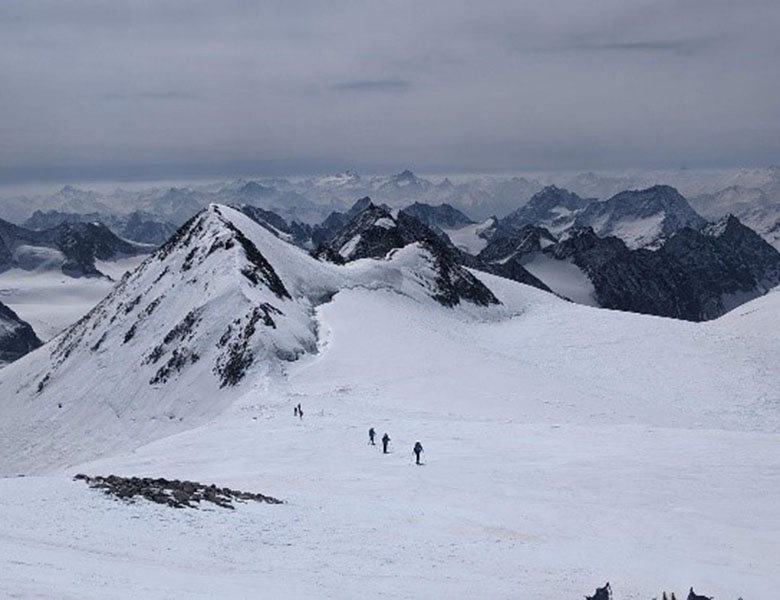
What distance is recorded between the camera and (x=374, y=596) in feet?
54.4

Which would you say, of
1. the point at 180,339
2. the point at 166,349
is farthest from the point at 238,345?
the point at 166,349

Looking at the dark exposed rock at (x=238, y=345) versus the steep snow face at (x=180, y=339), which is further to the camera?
the steep snow face at (x=180, y=339)

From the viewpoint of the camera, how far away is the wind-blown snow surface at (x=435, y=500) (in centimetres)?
1736

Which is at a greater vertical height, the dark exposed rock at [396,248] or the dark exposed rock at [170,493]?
the dark exposed rock at [396,248]

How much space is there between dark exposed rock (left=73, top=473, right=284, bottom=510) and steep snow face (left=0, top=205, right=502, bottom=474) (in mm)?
31905

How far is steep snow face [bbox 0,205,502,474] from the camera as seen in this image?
61.7 m

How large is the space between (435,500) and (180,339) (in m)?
49.8

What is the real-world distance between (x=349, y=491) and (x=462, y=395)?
27.4 metres

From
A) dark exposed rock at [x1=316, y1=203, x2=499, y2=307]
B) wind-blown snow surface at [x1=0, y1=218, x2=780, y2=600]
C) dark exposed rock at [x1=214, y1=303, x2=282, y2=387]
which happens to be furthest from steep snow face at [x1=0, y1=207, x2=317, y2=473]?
dark exposed rock at [x1=316, y1=203, x2=499, y2=307]

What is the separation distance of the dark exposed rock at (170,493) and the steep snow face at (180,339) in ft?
105

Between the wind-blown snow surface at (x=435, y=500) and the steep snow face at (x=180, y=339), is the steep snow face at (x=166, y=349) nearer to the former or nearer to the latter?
the steep snow face at (x=180, y=339)

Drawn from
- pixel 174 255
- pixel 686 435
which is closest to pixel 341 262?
pixel 174 255

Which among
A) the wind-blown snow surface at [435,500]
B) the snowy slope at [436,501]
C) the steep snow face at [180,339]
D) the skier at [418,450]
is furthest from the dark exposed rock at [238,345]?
the skier at [418,450]

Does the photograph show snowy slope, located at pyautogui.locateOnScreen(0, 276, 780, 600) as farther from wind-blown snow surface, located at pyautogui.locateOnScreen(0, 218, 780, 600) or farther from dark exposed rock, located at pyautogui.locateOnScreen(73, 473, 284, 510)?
dark exposed rock, located at pyautogui.locateOnScreen(73, 473, 284, 510)
